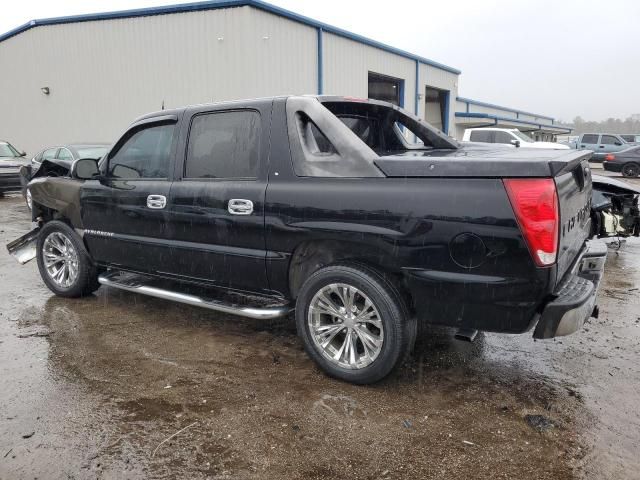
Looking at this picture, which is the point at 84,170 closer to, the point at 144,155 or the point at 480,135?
the point at 144,155

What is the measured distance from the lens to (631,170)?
20391 mm

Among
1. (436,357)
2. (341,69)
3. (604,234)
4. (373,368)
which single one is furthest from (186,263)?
(341,69)

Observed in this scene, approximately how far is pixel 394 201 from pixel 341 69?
15324mm

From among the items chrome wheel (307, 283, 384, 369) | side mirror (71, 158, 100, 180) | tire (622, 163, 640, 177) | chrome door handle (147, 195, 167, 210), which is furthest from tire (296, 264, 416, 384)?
tire (622, 163, 640, 177)

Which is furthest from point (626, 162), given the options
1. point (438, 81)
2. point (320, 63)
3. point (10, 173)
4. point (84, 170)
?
point (10, 173)

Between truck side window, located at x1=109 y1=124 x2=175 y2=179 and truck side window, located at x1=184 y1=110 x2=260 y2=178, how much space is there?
0.96ft

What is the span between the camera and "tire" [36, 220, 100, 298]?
4.86 m

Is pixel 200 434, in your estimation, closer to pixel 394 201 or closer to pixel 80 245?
pixel 394 201

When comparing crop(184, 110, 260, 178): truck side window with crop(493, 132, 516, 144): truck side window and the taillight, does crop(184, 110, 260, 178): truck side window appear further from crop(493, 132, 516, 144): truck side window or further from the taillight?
crop(493, 132, 516, 144): truck side window

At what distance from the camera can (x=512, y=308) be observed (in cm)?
274

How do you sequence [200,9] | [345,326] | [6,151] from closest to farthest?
1. [345,326]
2. [200,9]
3. [6,151]

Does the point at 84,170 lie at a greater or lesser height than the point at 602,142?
lesser

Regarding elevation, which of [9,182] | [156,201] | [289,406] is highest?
[9,182]

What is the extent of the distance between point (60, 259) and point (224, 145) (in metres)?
2.45
